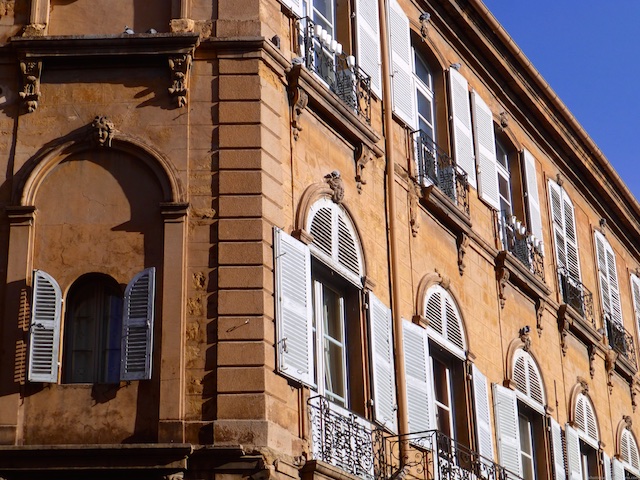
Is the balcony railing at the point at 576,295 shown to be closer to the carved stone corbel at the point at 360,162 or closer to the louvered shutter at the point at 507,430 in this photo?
the louvered shutter at the point at 507,430

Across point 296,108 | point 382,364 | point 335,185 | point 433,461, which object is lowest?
point 433,461

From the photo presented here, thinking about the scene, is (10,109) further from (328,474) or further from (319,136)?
(328,474)

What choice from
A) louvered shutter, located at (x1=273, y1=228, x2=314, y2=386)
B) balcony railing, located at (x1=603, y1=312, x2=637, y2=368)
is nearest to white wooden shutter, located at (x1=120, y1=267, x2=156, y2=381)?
louvered shutter, located at (x1=273, y1=228, x2=314, y2=386)

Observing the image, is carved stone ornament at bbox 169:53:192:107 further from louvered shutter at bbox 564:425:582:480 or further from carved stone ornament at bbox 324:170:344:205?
louvered shutter at bbox 564:425:582:480

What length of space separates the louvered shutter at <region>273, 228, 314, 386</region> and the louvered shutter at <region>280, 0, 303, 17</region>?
2985 mm

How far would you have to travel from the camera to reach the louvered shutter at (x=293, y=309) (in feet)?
44.5

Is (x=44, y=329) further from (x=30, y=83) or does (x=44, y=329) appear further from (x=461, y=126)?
(x=461, y=126)

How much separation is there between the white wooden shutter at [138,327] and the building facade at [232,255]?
2 cm

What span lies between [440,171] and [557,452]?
16.0 ft

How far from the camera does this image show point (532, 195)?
2270cm

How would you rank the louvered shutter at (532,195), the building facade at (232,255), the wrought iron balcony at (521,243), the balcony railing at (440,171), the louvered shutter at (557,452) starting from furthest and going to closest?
the louvered shutter at (532,195), the wrought iron balcony at (521,243), the louvered shutter at (557,452), the balcony railing at (440,171), the building facade at (232,255)

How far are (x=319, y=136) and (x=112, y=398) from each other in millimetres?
4213

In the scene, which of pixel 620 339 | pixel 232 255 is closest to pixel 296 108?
pixel 232 255

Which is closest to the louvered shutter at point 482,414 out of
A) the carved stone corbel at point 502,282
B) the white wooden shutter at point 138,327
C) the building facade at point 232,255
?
the building facade at point 232,255
